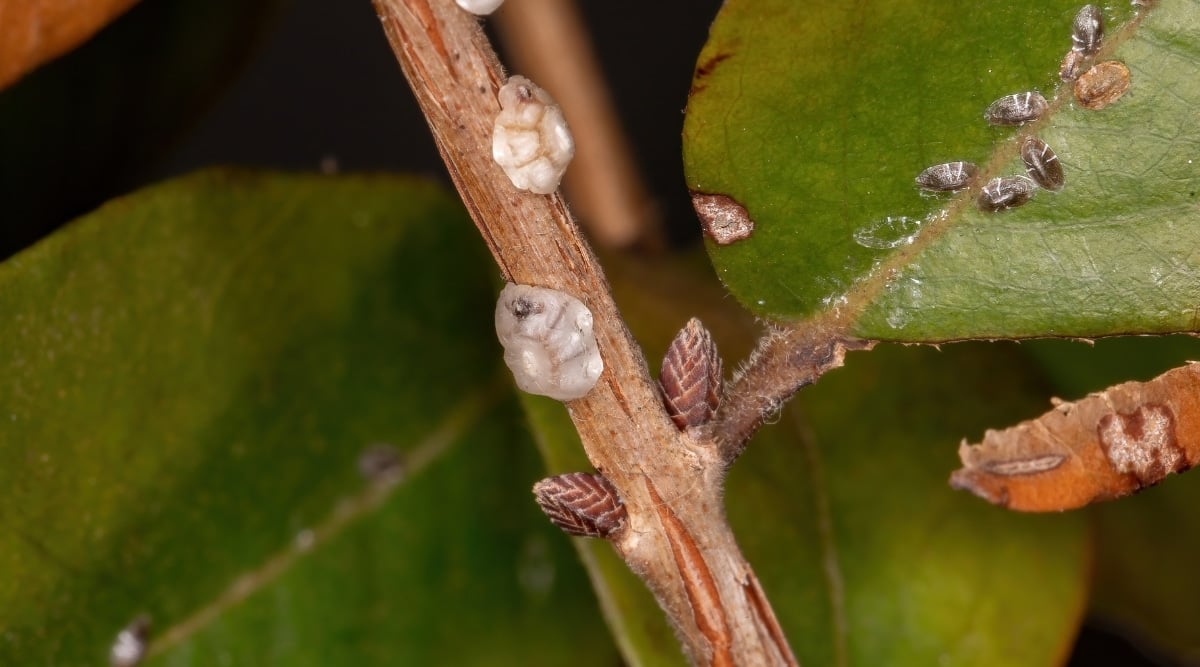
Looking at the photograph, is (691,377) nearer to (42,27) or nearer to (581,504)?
(581,504)

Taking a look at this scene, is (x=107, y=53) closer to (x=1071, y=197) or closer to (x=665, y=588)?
(x=665, y=588)

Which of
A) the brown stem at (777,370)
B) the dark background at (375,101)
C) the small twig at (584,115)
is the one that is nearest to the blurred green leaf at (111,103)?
the small twig at (584,115)

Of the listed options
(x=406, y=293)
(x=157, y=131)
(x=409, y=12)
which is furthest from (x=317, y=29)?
(x=409, y=12)

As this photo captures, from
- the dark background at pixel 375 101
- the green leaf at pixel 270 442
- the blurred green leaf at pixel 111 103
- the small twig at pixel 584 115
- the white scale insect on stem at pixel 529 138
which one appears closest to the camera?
the white scale insect on stem at pixel 529 138

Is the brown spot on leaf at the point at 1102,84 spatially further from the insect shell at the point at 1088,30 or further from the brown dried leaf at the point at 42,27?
the brown dried leaf at the point at 42,27

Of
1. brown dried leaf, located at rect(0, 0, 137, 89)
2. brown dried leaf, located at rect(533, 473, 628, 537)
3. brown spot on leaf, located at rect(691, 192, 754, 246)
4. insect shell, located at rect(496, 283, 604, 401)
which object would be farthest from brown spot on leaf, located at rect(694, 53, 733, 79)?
brown dried leaf, located at rect(0, 0, 137, 89)

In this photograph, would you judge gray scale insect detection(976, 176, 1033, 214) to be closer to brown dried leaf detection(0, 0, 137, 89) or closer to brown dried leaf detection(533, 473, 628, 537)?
brown dried leaf detection(533, 473, 628, 537)
